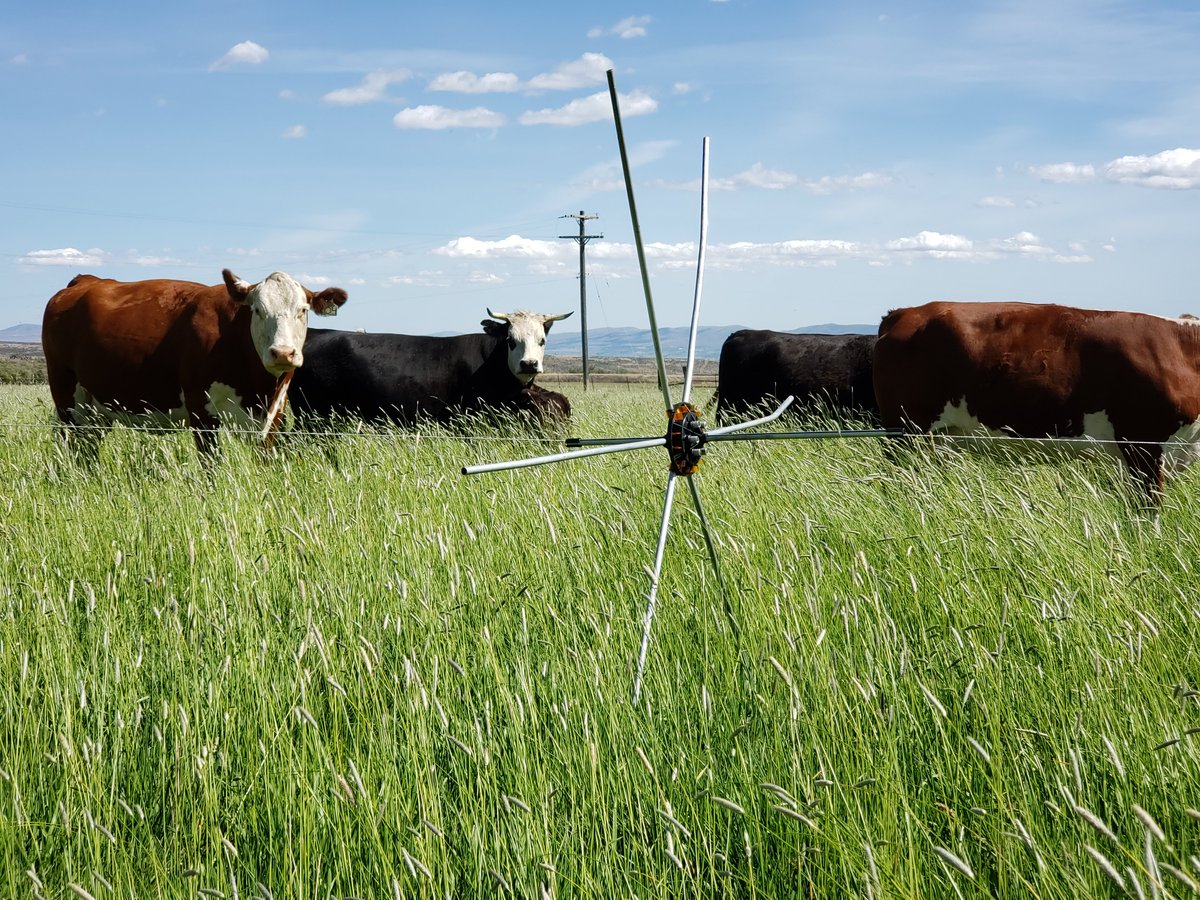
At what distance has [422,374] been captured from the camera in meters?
11.3

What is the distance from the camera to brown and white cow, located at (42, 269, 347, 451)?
8.64 metres

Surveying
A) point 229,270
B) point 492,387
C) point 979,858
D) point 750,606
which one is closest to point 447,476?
point 750,606

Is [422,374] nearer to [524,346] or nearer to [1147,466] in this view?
[524,346]

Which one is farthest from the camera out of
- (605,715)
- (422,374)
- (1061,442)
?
(422,374)

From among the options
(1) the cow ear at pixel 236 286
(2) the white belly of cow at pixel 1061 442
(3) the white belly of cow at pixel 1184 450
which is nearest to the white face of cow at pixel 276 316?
(1) the cow ear at pixel 236 286

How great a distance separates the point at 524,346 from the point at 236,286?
3817 millimetres

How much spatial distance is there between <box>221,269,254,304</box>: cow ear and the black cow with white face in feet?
6.21

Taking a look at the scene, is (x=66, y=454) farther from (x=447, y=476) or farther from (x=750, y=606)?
(x=750, y=606)

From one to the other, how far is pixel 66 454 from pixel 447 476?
128 inches

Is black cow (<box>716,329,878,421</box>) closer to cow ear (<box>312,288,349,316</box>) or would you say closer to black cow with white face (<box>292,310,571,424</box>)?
black cow with white face (<box>292,310,571,424</box>)

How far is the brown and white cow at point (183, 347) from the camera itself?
8641 millimetres

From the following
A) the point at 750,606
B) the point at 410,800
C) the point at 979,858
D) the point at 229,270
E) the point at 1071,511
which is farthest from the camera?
the point at 229,270

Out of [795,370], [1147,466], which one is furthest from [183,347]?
[1147,466]

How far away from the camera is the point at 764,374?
39.8 feet
